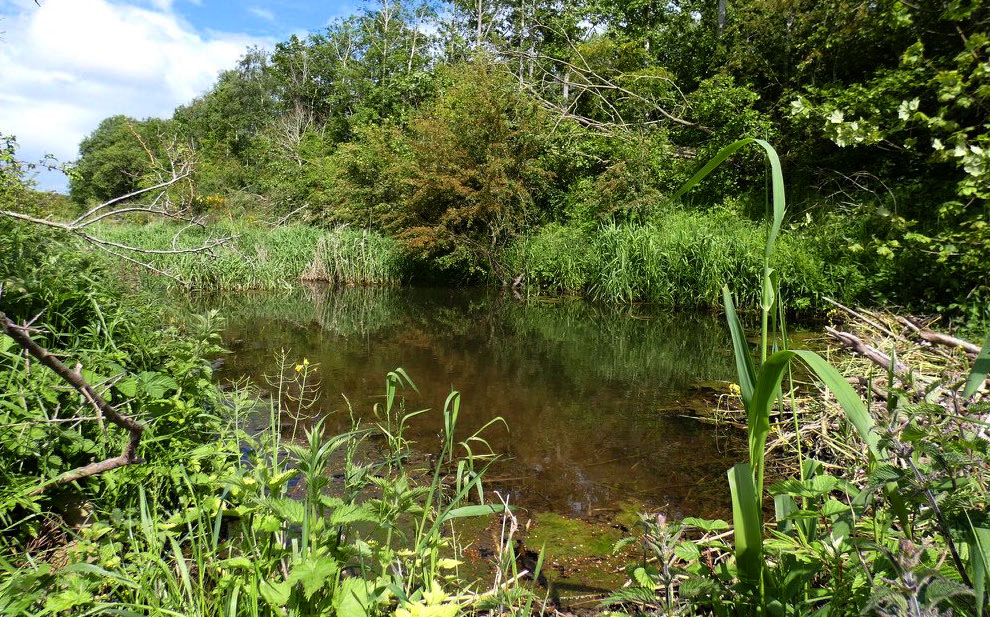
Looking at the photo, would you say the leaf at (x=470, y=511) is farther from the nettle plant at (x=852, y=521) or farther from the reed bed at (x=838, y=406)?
the reed bed at (x=838, y=406)

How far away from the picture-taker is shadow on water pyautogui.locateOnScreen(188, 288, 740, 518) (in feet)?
11.0

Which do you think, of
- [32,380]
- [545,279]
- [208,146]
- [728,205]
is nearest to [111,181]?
[208,146]

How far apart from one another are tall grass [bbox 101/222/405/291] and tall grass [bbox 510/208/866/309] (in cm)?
349

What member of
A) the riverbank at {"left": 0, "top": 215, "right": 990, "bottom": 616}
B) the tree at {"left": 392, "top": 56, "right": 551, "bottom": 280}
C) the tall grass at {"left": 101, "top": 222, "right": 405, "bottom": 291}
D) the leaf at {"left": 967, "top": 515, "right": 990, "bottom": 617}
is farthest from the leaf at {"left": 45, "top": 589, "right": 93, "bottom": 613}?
the tall grass at {"left": 101, "top": 222, "right": 405, "bottom": 291}

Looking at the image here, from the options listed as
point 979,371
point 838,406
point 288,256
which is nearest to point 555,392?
point 838,406

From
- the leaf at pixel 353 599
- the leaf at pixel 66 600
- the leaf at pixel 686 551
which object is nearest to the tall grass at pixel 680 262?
the leaf at pixel 686 551

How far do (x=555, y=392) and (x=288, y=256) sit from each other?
32.1ft

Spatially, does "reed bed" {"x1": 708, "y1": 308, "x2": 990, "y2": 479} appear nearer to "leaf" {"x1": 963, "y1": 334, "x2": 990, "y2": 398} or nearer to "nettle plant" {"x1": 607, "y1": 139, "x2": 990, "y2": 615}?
"nettle plant" {"x1": 607, "y1": 139, "x2": 990, "y2": 615}

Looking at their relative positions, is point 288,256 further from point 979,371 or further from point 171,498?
point 979,371

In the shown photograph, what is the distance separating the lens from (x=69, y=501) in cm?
211

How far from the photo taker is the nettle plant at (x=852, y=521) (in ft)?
2.82

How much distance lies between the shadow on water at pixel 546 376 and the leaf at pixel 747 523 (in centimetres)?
183

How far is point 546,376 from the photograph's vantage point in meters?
5.71

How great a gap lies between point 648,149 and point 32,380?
11.9 m
